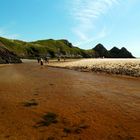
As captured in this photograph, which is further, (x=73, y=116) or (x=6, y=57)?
(x=6, y=57)

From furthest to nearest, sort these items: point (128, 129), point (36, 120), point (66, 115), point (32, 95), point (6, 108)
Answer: point (32, 95) < point (6, 108) < point (66, 115) < point (36, 120) < point (128, 129)

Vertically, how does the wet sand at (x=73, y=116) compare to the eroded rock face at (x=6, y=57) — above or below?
below

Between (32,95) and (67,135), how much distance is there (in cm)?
680

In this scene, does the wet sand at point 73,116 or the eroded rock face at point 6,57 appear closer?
the wet sand at point 73,116

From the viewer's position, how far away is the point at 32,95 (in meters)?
14.7

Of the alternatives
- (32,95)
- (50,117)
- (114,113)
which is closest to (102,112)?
(114,113)

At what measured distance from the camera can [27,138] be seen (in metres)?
8.05

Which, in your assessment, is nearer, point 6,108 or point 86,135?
point 86,135

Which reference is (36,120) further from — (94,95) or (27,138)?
(94,95)

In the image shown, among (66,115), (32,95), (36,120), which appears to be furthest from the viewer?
(32,95)

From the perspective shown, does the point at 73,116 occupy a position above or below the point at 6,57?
below

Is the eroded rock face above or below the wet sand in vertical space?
above

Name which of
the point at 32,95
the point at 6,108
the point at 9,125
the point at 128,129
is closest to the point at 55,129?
the point at 9,125

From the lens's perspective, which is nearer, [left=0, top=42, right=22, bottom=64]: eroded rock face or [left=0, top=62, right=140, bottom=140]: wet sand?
[left=0, top=62, right=140, bottom=140]: wet sand
